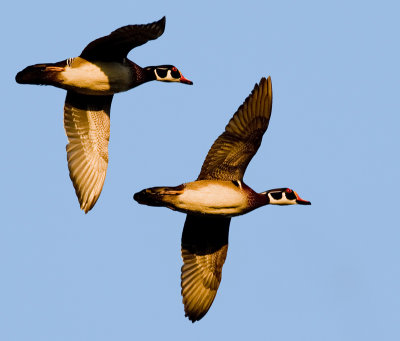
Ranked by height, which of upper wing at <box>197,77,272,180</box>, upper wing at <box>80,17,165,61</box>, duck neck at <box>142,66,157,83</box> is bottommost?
upper wing at <box>197,77,272,180</box>

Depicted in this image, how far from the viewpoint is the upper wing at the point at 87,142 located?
19.2 metres

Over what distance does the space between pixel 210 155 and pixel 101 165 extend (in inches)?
95.5

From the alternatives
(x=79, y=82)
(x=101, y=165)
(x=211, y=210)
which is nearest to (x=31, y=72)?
(x=79, y=82)

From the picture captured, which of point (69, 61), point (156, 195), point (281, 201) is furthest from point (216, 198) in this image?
point (69, 61)

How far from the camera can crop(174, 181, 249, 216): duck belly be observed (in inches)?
684

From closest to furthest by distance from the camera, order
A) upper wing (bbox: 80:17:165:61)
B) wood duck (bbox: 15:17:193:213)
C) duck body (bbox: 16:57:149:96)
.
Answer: upper wing (bbox: 80:17:165:61) → wood duck (bbox: 15:17:193:213) → duck body (bbox: 16:57:149:96)

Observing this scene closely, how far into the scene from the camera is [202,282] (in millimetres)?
18594

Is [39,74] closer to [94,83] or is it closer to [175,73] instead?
[94,83]

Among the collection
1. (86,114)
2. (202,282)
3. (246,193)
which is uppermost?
(86,114)

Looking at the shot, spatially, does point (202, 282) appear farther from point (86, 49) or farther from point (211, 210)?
point (86, 49)

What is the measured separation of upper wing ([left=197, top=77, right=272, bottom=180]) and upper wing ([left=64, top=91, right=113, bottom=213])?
2.19 metres

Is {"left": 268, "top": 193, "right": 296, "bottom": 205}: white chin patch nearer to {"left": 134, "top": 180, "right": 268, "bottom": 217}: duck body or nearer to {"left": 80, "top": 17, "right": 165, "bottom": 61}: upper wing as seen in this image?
{"left": 134, "top": 180, "right": 268, "bottom": 217}: duck body

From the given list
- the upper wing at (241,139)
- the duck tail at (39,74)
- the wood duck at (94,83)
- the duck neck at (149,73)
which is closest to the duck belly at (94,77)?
the wood duck at (94,83)

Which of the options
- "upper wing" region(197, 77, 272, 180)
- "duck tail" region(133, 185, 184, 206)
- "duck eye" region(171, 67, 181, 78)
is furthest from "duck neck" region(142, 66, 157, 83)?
"duck tail" region(133, 185, 184, 206)
